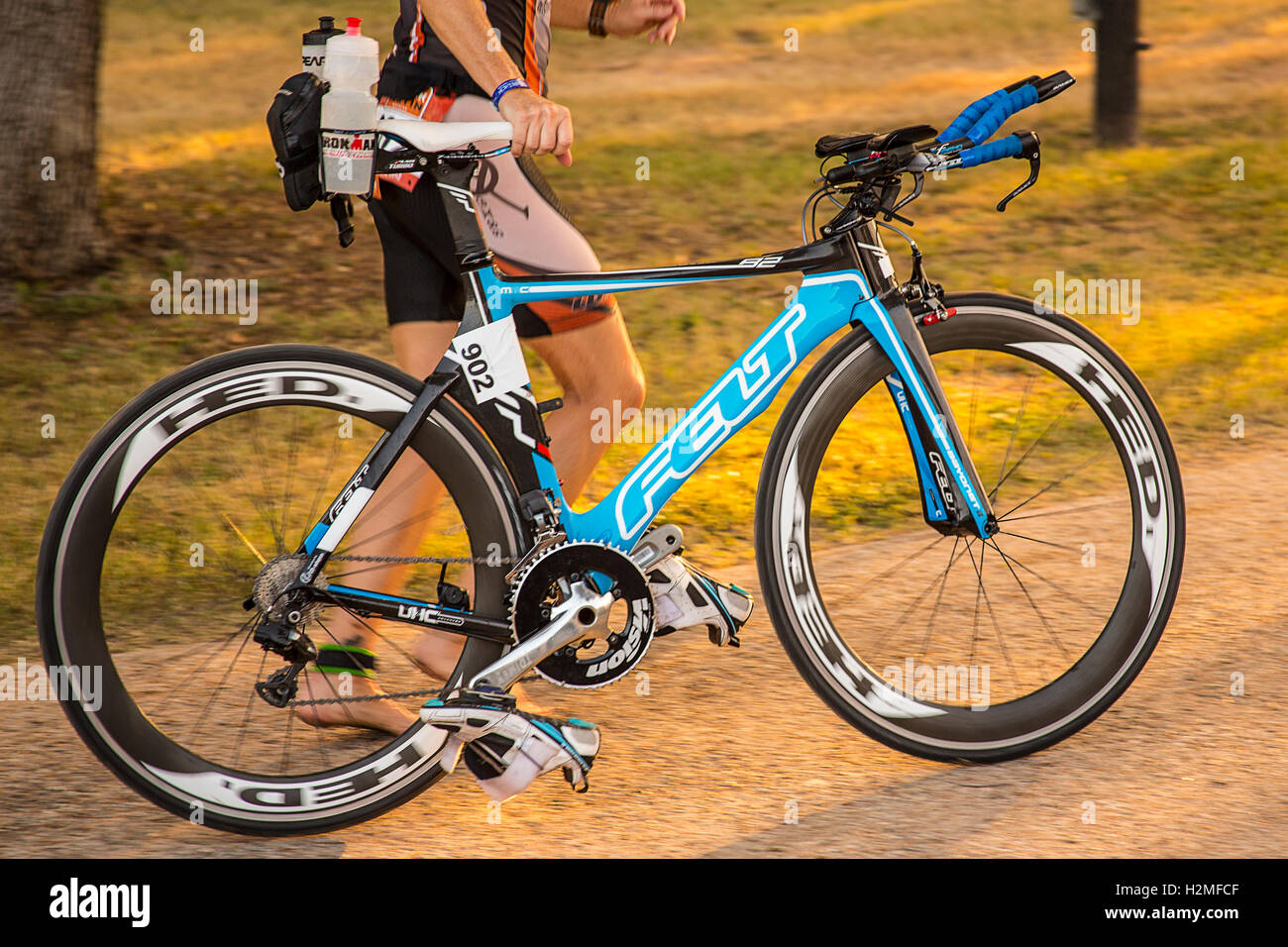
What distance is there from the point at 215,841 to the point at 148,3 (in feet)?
48.6

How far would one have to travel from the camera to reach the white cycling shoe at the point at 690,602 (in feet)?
11.1

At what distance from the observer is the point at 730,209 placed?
8.90m

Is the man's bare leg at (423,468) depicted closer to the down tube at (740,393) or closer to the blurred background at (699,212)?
the down tube at (740,393)

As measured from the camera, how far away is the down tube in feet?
10.8

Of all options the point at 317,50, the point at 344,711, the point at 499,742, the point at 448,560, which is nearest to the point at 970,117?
the point at 317,50

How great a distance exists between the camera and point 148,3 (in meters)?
16.0

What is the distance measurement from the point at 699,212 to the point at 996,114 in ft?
18.8

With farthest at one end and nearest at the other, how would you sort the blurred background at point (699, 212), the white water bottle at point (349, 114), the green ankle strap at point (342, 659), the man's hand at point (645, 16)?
1. the blurred background at point (699, 212)
2. the man's hand at point (645, 16)
3. the green ankle strap at point (342, 659)
4. the white water bottle at point (349, 114)

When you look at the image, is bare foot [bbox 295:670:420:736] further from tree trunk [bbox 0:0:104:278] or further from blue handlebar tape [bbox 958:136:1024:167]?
tree trunk [bbox 0:0:104:278]

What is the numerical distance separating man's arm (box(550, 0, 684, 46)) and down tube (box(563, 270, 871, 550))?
0.95m

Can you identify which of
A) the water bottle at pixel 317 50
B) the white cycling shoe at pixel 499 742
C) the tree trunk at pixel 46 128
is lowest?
the white cycling shoe at pixel 499 742

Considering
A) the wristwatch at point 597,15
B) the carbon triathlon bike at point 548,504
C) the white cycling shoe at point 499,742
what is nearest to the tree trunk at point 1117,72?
the carbon triathlon bike at point 548,504

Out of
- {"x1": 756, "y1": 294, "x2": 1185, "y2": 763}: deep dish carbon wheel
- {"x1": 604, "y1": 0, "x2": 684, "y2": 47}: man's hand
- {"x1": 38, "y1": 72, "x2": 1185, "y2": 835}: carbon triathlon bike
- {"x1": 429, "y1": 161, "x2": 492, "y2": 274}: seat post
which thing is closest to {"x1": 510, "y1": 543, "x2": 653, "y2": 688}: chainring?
{"x1": 38, "y1": 72, "x2": 1185, "y2": 835}: carbon triathlon bike

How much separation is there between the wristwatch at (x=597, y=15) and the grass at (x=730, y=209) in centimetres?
182
